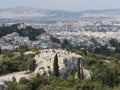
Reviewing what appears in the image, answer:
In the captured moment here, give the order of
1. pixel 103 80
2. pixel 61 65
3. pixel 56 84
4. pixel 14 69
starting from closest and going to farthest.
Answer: pixel 56 84
pixel 103 80
pixel 61 65
pixel 14 69

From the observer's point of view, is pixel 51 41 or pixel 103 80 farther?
pixel 51 41

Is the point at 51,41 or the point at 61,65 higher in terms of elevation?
the point at 61,65

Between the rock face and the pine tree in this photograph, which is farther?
the rock face

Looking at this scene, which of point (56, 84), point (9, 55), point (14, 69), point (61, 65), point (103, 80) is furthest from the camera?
point (9, 55)

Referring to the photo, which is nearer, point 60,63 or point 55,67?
point 55,67

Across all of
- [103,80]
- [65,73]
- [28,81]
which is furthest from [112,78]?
[28,81]

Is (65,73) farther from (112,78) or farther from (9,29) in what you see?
(9,29)

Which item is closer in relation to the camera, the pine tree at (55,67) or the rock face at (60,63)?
the pine tree at (55,67)

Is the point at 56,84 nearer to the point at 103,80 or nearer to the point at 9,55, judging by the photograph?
the point at 103,80

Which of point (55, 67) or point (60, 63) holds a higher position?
point (55, 67)

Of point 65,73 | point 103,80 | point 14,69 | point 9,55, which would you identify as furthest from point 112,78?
point 9,55
